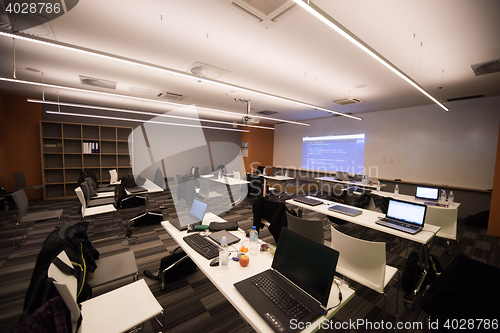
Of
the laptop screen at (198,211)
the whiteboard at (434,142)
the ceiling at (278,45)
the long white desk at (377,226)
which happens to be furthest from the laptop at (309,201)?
the whiteboard at (434,142)

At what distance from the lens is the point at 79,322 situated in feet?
3.91

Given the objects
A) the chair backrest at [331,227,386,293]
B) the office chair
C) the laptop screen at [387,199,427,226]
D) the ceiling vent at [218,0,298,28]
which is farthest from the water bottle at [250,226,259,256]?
the office chair

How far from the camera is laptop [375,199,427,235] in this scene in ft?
7.84

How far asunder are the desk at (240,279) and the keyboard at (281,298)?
0.10 metres

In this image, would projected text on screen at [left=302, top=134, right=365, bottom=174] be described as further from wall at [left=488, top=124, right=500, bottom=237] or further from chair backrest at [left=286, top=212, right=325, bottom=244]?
chair backrest at [left=286, top=212, right=325, bottom=244]

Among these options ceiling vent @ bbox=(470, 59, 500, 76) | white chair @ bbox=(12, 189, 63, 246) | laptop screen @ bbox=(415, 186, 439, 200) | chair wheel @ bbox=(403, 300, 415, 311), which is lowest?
chair wheel @ bbox=(403, 300, 415, 311)

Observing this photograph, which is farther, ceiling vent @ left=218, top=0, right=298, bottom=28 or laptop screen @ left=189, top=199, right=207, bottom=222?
laptop screen @ left=189, top=199, right=207, bottom=222

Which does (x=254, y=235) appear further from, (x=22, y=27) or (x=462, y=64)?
(x=462, y=64)

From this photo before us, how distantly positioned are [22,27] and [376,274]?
490 cm

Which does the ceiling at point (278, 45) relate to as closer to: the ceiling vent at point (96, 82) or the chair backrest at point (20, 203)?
the ceiling vent at point (96, 82)

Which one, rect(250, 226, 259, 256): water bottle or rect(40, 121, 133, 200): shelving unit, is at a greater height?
rect(40, 121, 133, 200): shelving unit

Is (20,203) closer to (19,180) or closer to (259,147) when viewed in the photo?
(19,180)

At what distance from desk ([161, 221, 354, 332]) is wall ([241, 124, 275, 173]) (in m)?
8.19

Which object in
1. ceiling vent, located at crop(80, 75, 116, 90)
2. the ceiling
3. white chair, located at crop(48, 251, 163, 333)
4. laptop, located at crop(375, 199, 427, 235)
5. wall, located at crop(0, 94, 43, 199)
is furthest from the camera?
wall, located at crop(0, 94, 43, 199)
